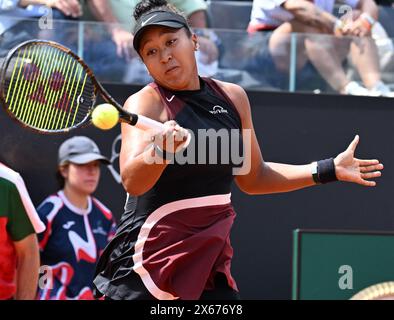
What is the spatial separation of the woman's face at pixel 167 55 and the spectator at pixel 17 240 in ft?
5.41

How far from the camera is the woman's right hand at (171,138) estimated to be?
3.08 m

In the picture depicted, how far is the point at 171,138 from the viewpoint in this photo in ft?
10.1

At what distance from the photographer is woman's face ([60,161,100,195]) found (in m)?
5.52

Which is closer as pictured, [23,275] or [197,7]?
[23,275]

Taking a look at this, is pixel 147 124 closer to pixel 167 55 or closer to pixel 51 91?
pixel 167 55

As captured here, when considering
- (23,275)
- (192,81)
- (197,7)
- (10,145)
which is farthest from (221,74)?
(192,81)

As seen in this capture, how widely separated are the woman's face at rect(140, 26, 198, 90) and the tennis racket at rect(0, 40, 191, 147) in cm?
22

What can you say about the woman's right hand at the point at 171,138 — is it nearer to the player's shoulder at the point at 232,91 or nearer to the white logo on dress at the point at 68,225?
the player's shoulder at the point at 232,91

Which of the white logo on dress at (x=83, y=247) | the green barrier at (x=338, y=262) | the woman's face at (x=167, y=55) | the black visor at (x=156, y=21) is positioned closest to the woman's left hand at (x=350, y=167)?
the woman's face at (x=167, y=55)

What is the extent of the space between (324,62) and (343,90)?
22cm

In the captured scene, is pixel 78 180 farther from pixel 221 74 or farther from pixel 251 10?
pixel 251 10

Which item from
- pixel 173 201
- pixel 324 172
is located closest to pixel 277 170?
pixel 324 172

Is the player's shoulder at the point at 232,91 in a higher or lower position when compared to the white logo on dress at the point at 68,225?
higher
